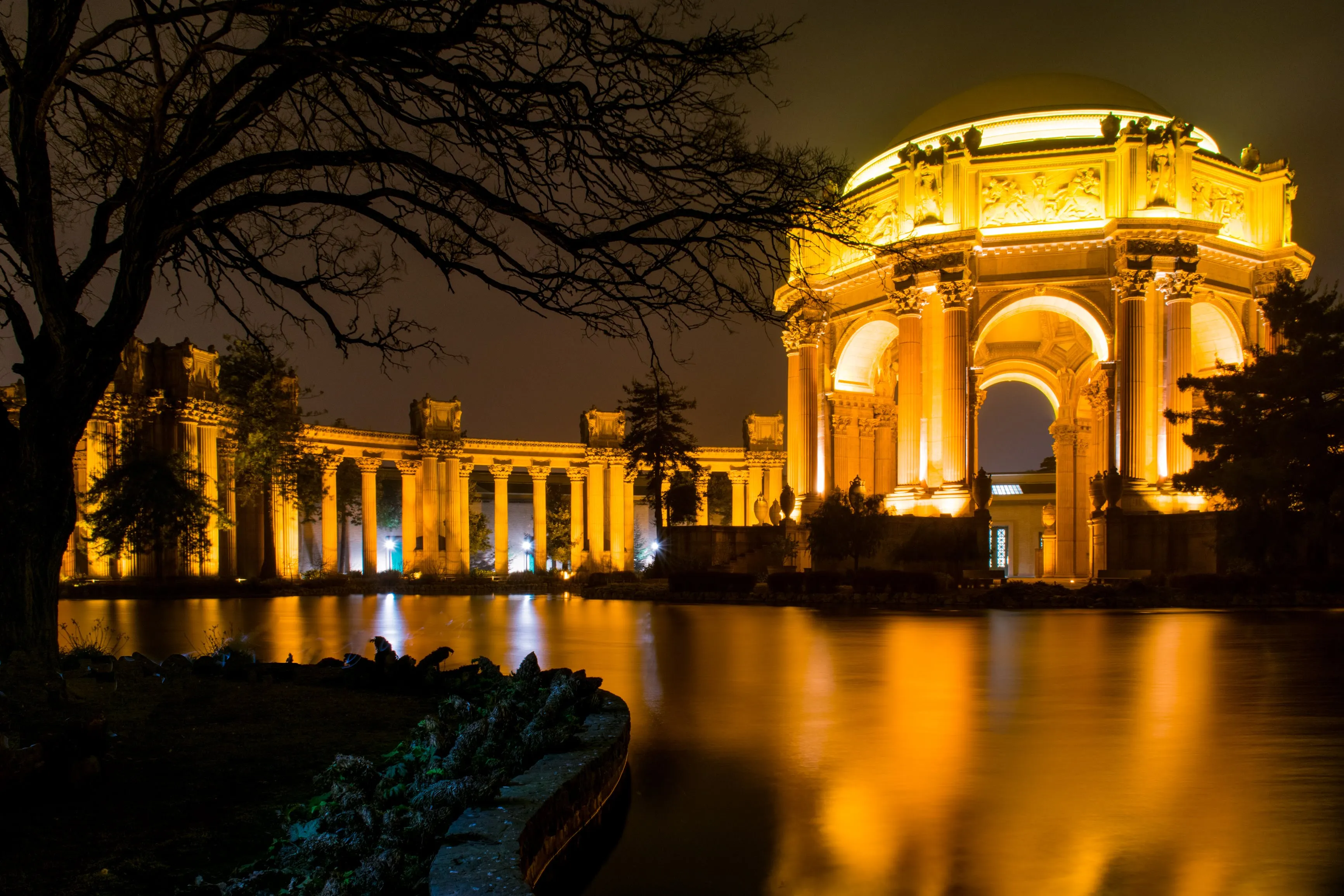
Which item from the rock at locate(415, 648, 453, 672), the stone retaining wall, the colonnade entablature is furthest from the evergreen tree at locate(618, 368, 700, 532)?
the rock at locate(415, 648, 453, 672)

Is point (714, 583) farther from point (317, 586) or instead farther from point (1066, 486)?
point (1066, 486)

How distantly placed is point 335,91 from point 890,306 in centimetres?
3982

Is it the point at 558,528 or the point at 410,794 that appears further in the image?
the point at 558,528

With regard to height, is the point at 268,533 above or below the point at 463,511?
below

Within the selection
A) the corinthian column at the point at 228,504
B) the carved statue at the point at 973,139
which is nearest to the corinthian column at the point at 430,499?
the corinthian column at the point at 228,504

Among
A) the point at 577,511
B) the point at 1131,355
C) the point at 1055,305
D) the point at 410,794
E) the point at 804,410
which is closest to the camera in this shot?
the point at 410,794

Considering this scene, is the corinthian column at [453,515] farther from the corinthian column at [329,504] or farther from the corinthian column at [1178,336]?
the corinthian column at [1178,336]

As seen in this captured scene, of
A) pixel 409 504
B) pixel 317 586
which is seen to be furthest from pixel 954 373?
pixel 409 504

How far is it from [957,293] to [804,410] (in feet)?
38.0

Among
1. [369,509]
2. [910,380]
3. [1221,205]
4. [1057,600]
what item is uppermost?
[1221,205]

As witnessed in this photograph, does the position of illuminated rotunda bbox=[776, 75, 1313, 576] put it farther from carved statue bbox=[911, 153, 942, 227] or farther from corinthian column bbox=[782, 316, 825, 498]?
corinthian column bbox=[782, 316, 825, 498]

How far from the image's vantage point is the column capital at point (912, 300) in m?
41.8

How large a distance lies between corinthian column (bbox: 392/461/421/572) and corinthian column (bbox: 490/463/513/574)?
5003mm

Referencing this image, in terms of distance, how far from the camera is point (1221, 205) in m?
42.7
